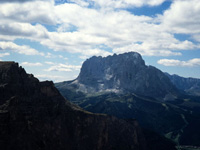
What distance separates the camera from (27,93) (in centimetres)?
17412

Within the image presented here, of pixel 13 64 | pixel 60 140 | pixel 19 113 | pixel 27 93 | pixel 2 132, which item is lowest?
pixel 60 140

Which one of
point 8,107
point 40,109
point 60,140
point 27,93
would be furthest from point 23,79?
point 60,140

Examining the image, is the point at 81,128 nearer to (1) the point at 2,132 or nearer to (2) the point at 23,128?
(2) the point at 23,128

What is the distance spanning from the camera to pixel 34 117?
533ft

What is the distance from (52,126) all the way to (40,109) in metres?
14.6

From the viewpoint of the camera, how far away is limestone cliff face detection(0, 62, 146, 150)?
472 ft

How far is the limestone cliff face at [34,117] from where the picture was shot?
144000 mm

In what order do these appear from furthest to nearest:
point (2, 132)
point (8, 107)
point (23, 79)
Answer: point (23, 79) < point (8, 107) < point (2, 132)

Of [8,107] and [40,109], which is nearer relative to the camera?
[8,107]

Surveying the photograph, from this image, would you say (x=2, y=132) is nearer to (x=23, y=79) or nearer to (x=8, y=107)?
(x=8, y=107)

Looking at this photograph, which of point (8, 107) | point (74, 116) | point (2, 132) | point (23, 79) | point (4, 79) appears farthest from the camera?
point (74, 116)

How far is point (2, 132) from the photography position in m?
137

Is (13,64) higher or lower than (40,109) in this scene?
higher

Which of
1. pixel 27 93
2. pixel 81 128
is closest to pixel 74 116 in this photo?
pixel 81 128
